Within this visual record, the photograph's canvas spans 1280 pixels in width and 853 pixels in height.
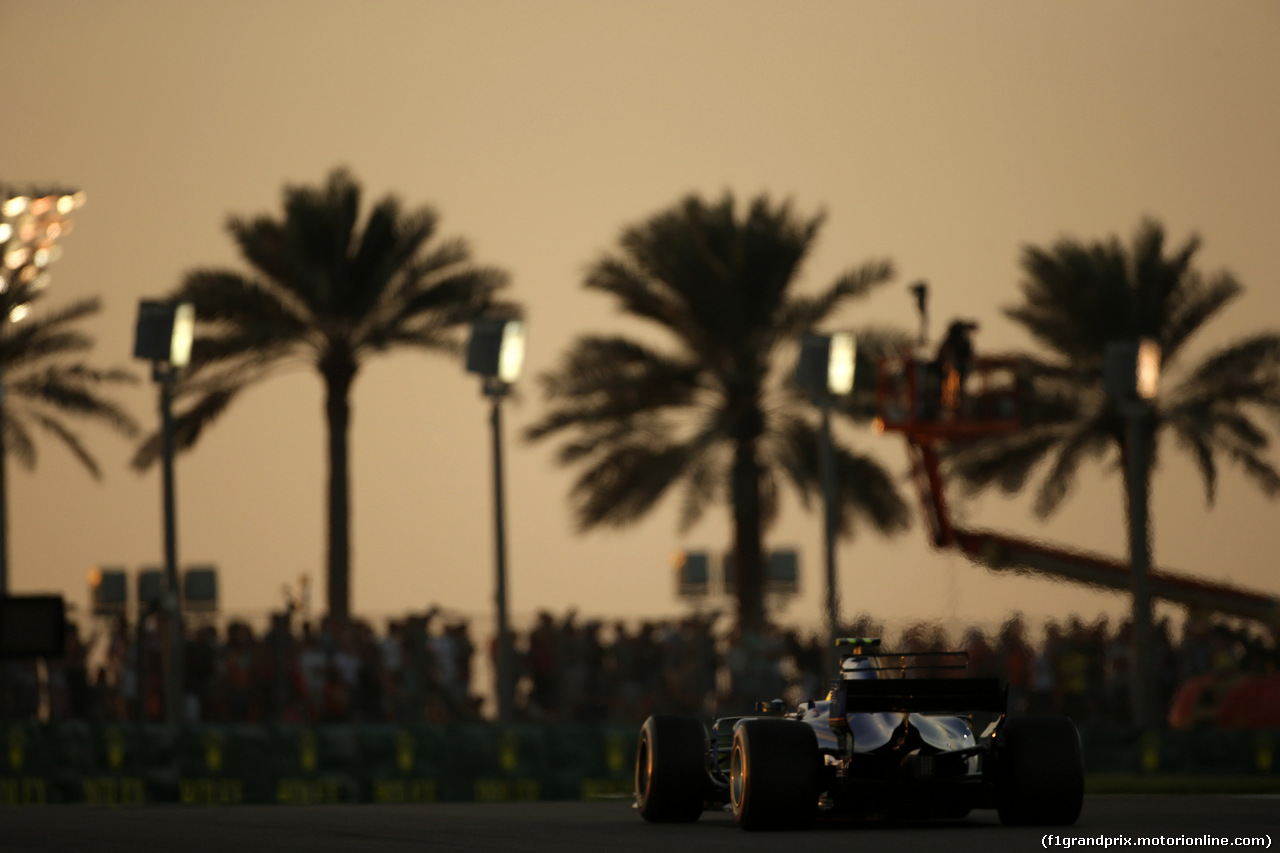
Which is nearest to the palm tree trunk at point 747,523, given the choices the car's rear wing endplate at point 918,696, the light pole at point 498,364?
the light pole at point 498,364

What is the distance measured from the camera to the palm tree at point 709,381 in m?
35.2

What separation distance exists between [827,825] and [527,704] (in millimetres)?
12880

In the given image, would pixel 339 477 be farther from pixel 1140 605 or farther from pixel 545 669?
pixel 1140 605

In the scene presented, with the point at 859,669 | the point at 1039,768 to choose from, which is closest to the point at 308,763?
the point at 859,669

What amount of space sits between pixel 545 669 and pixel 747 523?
11.1 meters

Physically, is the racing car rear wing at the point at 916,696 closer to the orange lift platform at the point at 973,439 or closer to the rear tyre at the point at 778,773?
the rear tyre at the point at 778,773

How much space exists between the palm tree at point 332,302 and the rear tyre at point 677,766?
22683 millimetres

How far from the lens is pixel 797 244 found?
116 ft

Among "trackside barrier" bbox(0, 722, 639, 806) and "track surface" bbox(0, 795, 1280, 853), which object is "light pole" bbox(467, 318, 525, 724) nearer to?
"trackside barrier" bbox(0, 722, 639, 806)

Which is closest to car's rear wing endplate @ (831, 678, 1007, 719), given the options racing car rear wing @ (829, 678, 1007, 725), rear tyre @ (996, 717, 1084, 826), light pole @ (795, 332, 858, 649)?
racing car rear wing @ (829, 678, 1007, 725)

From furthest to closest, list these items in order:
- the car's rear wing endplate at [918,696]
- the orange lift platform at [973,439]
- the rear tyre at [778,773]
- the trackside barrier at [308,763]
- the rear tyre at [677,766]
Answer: the orange lift platform at [973,439] → the trackside barrier at [308,763] → the rear tyre at [677,766] → the car's rear wing endplate at [918,696] → the rear tyre at [778,773]

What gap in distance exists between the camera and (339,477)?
117 ft

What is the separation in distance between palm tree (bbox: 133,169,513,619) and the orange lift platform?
7045 millimetres

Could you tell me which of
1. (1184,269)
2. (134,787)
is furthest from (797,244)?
(134,787)
